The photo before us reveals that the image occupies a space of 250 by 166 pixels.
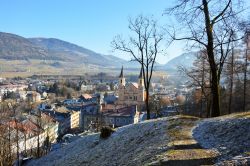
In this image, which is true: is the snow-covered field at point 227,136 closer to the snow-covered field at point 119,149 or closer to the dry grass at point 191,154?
the dry grass at point 191,154

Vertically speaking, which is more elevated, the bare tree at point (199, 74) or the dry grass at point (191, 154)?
the bare tree at point (199, 74)

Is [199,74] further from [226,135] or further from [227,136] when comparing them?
[227,136]

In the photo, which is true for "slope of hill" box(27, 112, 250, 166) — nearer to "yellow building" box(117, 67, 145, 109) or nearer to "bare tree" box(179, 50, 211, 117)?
"bare tree" box(179, 50, 211, 117)

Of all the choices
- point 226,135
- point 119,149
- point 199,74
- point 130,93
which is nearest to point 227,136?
point 226,135

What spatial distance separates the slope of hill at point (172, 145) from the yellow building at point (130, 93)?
10652 centimetres

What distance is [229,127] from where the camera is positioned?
50.1 feet

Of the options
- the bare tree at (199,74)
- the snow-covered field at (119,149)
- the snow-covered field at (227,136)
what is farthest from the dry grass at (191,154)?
the bare tree at (199,74)

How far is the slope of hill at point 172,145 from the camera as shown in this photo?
12.8m

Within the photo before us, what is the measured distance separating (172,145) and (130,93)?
392 ft

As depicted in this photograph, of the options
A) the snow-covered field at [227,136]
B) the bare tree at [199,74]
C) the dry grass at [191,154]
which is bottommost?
the dry grass at [191,154]

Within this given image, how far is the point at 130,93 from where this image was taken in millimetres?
134000

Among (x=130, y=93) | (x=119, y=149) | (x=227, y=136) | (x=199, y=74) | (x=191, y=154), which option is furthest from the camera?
(x=130, y=93)

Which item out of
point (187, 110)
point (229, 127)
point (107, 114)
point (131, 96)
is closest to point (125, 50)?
point (229, 127)

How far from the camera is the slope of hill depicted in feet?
42.0
